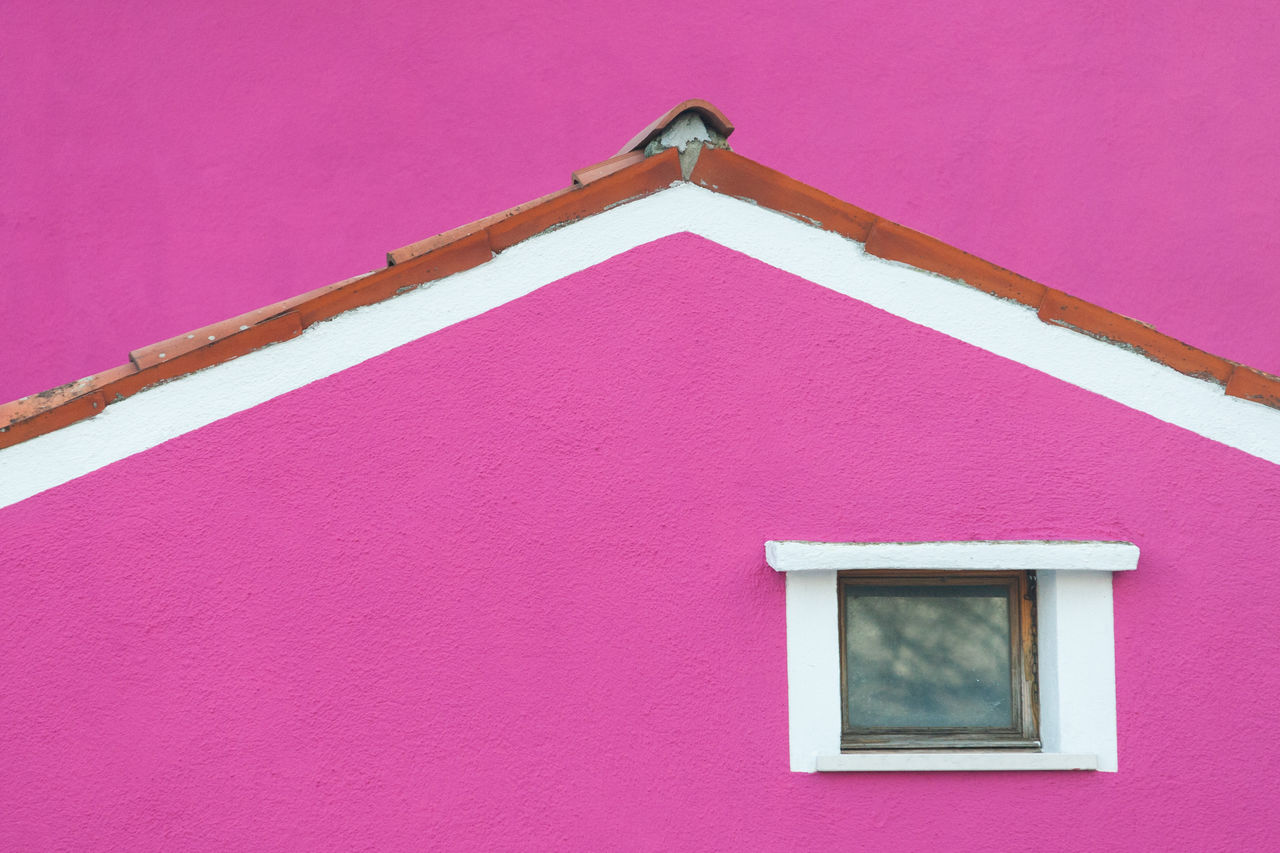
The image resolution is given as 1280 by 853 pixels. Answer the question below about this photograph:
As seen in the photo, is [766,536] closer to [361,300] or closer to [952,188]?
[361,300]

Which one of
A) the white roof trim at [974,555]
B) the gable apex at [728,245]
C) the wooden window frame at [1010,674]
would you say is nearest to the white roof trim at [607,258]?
the gable apex at [728,245]

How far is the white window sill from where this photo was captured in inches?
141

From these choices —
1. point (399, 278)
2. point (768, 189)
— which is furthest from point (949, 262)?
point (399, 278)

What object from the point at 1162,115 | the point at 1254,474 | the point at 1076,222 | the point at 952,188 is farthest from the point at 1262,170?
the point at 1254,474

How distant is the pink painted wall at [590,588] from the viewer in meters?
3.43

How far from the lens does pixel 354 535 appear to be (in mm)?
3537

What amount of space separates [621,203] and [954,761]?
2015mm

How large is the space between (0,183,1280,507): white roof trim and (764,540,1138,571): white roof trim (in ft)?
1.64

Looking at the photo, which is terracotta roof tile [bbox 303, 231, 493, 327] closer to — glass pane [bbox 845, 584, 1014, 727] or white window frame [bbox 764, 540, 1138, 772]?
white window frame [bbox 764, 540, 1138, 772]

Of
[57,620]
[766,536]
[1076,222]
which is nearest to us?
[57,620]

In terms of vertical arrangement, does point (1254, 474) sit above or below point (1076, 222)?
below

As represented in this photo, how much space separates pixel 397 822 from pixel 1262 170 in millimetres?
5248

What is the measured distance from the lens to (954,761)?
3.62 meters

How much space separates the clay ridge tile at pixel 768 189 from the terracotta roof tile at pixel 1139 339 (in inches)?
27.4
